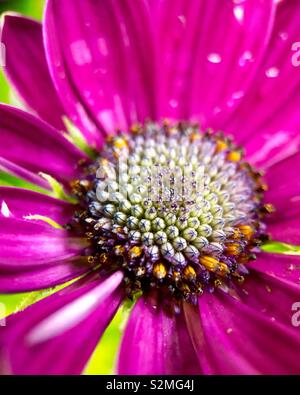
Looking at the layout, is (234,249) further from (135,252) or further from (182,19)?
(182,19)

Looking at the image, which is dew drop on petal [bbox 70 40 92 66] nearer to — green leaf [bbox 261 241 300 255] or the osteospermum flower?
the osteospermum flower

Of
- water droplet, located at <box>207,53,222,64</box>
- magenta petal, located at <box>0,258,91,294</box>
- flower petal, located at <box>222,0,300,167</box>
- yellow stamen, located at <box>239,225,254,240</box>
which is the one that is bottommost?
magenta petal, located at <box>0,258,91,294</box>

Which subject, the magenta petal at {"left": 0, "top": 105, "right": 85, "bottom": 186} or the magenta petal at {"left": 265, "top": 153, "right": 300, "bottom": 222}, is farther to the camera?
the magenta petal at {"left": 265, "top": 153, "right": 300, "bottom": 222}

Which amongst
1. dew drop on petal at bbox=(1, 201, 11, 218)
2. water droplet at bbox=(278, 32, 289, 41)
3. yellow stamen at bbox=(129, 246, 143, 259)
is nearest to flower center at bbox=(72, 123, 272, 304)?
yellow stamen at bbox=(129, 246, 143, 259)

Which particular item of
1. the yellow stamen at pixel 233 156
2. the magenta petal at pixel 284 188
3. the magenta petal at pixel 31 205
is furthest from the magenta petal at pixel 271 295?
the magenta petal at pixel 31 205

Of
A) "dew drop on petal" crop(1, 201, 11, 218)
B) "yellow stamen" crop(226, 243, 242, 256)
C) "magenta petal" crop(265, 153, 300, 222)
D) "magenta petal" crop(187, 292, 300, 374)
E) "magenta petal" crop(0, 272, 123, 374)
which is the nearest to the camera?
"magenta petal" crop(0, 272, 123, 374)

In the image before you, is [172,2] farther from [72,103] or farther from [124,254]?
[124,254]

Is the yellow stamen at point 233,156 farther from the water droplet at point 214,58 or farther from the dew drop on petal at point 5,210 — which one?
the dew drop on petal at point 5,210

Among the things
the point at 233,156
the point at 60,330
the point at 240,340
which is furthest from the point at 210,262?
the point at 60,330

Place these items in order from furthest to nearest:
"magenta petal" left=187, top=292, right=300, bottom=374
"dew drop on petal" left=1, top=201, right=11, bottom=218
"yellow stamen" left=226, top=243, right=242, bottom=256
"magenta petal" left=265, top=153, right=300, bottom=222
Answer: "magenta petal" left=265, top=153, right=300, bottom=222 → "yellow stamen" left=226, top=243, right=242, bottom=256 → "dew drop on petal" left=1, top=201, right=11, bottom=218 → "magenta petal" left=187, top=292, right=300, bottom=374
